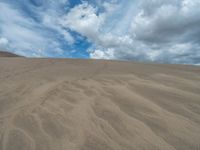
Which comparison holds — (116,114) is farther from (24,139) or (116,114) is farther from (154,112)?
(24,139)

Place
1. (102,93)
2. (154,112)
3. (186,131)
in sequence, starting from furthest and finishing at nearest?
(102,93)
(154,112)
(186,131)

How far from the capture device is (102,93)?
4.18 metres

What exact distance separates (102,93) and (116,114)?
45.7 inches

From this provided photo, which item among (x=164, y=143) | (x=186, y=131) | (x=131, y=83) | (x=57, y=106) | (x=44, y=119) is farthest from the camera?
(x=131, y=83)

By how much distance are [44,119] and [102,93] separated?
1.73m

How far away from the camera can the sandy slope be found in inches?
91.6

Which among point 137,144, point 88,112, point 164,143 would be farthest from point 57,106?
point 164,143

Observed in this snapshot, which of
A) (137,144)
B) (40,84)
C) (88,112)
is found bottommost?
(137,144)

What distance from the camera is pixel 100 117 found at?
9.75ft

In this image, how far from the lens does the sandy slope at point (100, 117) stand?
7.63ft

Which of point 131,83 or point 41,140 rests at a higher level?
point 131,83

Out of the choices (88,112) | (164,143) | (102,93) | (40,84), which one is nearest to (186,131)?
(164,143)

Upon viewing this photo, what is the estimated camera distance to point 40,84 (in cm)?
509

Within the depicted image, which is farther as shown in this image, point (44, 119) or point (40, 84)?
point (40, 84)
